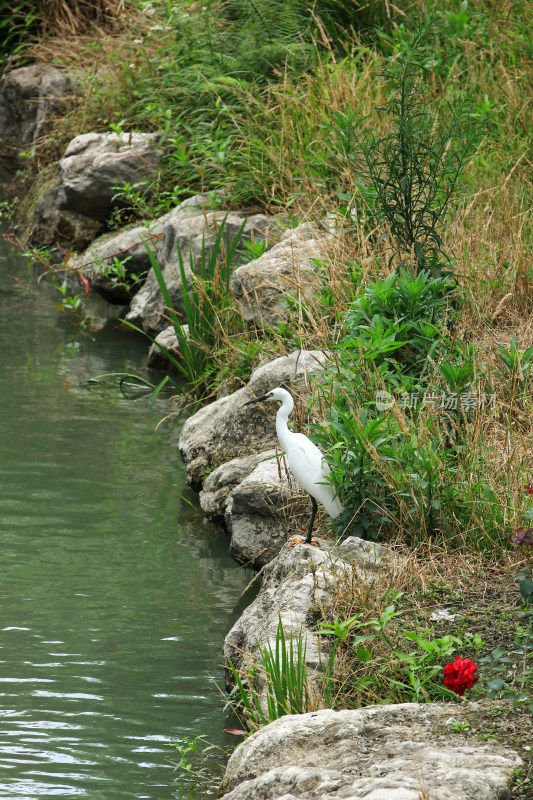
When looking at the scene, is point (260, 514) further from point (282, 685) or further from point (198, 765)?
point (282, 685)

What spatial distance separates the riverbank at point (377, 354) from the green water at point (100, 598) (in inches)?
14.9

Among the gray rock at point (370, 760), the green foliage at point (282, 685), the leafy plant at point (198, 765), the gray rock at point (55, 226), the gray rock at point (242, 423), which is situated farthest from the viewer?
the gray rock at point (55, 226)

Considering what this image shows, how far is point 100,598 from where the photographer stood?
15.8 feet

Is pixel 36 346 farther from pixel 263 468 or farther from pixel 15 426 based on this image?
pixel 263 468

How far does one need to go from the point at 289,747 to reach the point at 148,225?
711 cm

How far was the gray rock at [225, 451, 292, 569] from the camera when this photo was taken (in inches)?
195

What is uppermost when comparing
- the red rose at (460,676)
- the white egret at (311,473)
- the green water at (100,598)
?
the red rose at (460,676)

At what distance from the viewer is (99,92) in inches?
457

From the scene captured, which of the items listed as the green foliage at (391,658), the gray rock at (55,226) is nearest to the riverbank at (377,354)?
the green foliage at (391,658)

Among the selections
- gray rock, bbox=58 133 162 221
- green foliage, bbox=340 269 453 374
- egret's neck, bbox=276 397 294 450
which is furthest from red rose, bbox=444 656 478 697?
gray rock, bbox=58 133 162 221

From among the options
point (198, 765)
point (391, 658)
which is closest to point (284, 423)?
point (391, 658)

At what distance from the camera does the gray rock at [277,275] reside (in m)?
6.30

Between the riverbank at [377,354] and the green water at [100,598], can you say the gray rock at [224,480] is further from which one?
the green water at [100,598]

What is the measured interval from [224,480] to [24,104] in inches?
402
